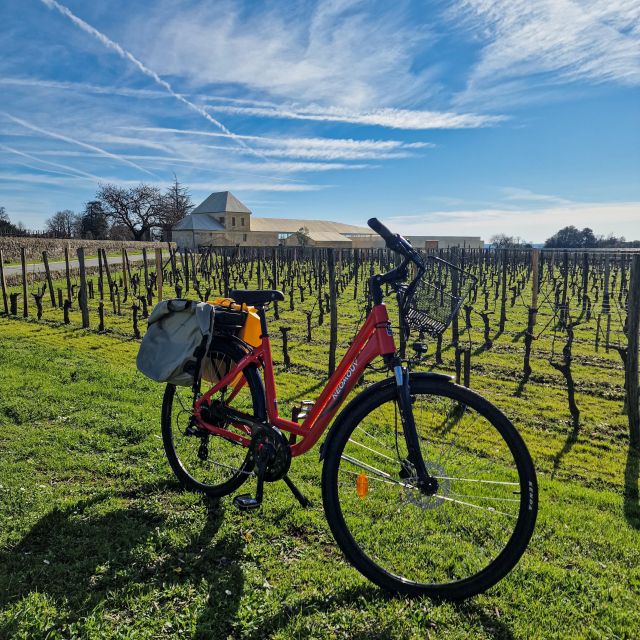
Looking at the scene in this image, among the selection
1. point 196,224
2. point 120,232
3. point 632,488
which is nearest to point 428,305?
point 632,488

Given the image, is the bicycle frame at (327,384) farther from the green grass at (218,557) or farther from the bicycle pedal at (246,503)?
the green grass at (218,557)

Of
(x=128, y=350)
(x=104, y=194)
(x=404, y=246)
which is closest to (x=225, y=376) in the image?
(x=404, y=246)

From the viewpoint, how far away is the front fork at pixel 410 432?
7.20 feet

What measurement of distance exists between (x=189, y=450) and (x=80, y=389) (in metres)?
2.70

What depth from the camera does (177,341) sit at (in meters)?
2.89

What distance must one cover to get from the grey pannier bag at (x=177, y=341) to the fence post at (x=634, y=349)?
384cm

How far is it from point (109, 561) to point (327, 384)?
4.53ft

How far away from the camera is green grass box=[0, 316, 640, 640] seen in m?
2.02

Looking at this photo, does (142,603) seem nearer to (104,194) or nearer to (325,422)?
(325,422)

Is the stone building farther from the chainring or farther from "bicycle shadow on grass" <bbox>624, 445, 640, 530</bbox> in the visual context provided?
the chainring

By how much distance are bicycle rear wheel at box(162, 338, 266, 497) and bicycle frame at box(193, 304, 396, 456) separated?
57mm

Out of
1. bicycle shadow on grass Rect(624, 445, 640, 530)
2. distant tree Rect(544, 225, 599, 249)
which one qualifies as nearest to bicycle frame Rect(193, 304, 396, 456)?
bicycle shadow on grass Rect(624, 445, 640, 530)

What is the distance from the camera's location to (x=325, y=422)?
250 cm

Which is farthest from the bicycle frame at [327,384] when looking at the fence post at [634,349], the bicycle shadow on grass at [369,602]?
the fence post at [634,349]
